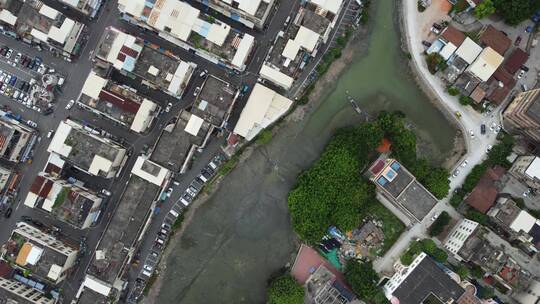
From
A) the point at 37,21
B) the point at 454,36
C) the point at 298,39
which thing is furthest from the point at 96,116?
the point at 454,36

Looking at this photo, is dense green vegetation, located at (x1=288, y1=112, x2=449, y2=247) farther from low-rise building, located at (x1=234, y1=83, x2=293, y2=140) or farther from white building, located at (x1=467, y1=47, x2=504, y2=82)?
white building, located at (x1=467, y1=47, x2=504, y2=82)

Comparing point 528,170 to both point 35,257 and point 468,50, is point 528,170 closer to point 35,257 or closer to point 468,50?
point 468,50

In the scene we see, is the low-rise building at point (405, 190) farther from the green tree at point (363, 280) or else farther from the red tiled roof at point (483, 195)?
the green tree at point (363, 280)

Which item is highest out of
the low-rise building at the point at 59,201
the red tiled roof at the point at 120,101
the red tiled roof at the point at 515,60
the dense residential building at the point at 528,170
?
the red tiled roof at the point at 515,60

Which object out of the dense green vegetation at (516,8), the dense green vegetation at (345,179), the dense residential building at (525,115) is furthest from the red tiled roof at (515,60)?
the dense green vegetation at (345,179)

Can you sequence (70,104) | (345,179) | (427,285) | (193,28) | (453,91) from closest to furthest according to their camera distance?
(427,285) < (193,28) < (345,179) < (453,91) < (70,104)
